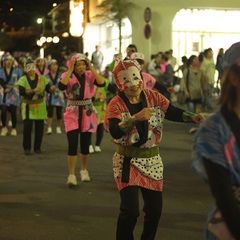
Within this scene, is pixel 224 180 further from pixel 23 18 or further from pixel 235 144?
pixel 23 18

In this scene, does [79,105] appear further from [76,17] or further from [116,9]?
[116,9]

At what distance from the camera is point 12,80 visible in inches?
595

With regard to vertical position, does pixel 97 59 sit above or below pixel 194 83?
above

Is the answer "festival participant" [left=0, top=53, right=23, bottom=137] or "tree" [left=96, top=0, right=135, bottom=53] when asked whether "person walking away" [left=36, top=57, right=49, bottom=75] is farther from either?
"tree" [left=96, top=0, right=135, bottom=53]

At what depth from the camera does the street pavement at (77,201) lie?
263 inches

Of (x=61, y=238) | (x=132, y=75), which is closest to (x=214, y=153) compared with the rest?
(x=132, y=75)

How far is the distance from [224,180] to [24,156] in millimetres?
9300

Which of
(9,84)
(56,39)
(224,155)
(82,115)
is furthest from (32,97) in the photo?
(56,39)

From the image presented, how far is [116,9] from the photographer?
26000 millimetres

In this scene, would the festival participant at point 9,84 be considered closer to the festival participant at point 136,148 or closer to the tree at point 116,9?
the festival participant at point 136,148

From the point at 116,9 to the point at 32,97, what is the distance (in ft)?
47.9

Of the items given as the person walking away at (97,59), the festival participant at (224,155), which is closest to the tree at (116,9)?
the person walking away at (97,59)

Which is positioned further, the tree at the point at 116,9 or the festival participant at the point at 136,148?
the tree at the point at 116,9

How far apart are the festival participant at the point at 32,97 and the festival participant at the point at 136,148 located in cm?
659
